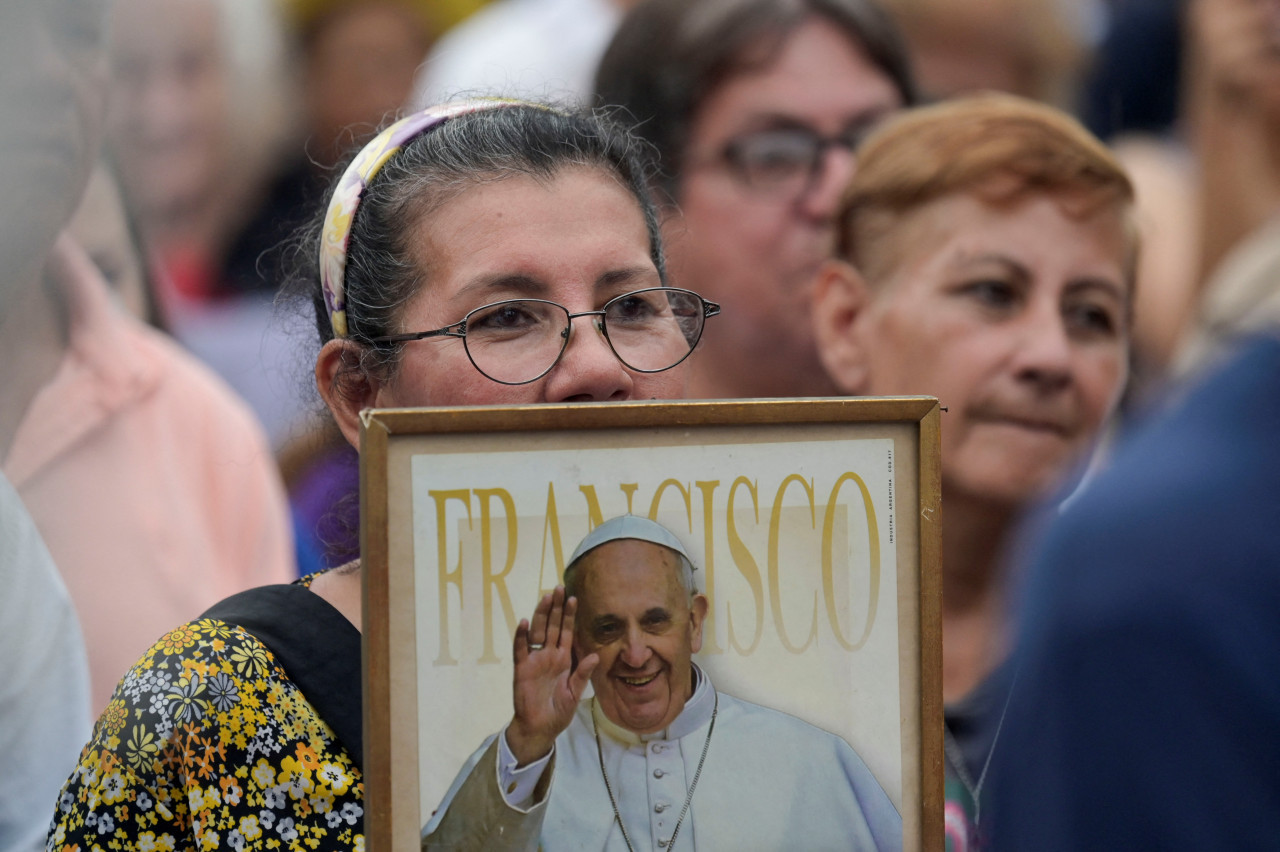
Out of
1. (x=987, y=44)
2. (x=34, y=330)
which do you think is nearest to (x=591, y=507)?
(x=34, y=330)

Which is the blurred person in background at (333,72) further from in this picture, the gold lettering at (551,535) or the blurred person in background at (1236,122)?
the gold lettering at (551,535)

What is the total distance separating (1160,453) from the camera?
3.57 ft

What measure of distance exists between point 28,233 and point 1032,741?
4.82ft

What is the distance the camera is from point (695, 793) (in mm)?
1315

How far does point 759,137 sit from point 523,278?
1.37m

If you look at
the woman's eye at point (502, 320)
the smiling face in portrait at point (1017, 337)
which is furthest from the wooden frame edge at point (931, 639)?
the smiling face in portrait at point (1017, 337)

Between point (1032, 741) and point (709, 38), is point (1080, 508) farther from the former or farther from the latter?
point (709, 38)

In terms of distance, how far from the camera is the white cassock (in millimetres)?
1268

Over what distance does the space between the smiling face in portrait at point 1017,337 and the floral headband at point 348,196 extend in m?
0.89

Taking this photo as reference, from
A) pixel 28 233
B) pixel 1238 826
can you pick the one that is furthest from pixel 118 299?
pixel 1238 826

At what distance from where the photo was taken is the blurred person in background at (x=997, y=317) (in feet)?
7.39

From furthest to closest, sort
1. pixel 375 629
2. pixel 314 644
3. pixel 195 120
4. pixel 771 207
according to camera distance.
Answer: pixel 195 120
pixel 771 207
pixel 314 644
pixel 375 629

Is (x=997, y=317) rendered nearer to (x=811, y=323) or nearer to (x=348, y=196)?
(x=811, y=323)

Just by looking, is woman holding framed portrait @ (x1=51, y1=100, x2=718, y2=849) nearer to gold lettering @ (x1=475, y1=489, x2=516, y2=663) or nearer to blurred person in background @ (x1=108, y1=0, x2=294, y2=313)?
gold lettering @ (x1=475, y1=489, x2=516, y2=663)
